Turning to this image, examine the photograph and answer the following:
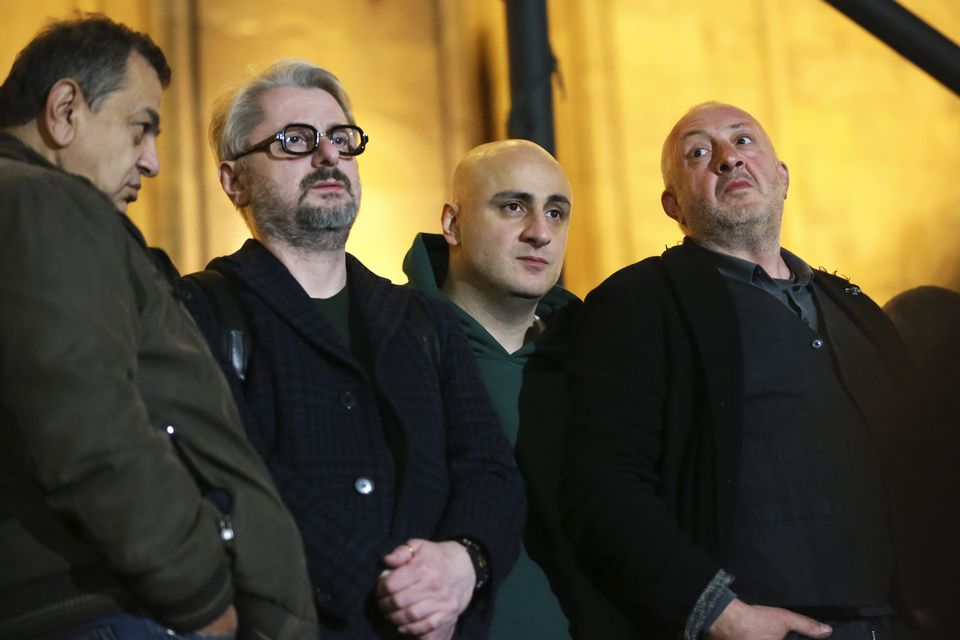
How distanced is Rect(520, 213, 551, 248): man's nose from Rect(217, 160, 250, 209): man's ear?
0.62 m

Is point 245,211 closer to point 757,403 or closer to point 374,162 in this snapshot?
point 757,403

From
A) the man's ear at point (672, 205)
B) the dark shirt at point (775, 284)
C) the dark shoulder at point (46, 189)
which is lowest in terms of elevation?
the dark shirt at point (775, 284)

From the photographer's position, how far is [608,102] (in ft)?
14.1

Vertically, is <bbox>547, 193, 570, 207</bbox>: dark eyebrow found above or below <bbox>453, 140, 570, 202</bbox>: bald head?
below

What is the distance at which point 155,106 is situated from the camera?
184cm

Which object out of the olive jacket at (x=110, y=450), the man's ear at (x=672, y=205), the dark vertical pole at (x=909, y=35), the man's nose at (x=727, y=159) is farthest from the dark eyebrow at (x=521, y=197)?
the dark vertical pole at (x=909, y=35)

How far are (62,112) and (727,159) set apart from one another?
1438 millimetres

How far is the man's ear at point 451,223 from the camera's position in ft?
9.36

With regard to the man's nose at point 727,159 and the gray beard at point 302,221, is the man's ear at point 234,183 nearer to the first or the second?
the gray beard at point 302,221

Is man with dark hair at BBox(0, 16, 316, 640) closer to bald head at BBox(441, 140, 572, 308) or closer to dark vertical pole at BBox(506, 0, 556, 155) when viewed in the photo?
bald head at BBox(441, 140, 572, 308)

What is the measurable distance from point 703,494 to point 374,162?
2006 mm

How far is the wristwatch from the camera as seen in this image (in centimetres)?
196

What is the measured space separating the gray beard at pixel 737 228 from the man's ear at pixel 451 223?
1.76 feet

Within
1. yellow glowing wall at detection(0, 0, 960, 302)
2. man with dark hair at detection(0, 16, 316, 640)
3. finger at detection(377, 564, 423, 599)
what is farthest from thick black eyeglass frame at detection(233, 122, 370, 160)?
yellow glowing wall at detection(0, 0, 960, 302)
